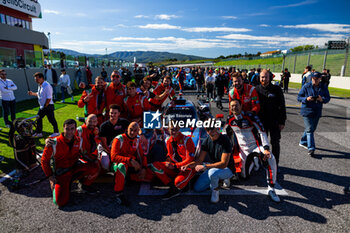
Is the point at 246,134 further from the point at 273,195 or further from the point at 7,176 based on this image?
the point at 7,176

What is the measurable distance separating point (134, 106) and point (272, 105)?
318 centimetres

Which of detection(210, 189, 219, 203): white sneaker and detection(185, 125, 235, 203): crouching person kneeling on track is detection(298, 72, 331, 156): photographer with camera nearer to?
detection(185, 125, 235, 203): crouching person kneeling on track

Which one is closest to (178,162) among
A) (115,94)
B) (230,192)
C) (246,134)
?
(230,192)

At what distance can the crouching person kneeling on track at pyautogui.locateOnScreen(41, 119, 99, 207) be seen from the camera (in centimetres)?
369

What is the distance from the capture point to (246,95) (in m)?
4.57

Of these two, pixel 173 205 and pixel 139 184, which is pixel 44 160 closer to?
pixel 139 184

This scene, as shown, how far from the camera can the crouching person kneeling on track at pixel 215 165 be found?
3791 millimetres

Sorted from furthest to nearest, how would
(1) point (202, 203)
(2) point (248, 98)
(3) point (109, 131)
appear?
(3) point (109, 131), (2) point (248, 98), (1) point (202, 203)

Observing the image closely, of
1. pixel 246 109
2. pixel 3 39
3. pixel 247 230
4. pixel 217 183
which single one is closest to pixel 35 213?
pixel 217 183

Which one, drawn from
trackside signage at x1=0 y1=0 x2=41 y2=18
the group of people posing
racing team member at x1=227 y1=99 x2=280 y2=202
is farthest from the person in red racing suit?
trackside signage at x1=0 y1=0 x2=41 y2=18

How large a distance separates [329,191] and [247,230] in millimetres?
2104

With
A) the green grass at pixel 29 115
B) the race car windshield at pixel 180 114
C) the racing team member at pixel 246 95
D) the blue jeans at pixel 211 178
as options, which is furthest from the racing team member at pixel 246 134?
the green grass at pixel 29 115

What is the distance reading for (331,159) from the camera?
554 cm

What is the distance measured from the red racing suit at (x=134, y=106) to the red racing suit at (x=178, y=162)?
1.64 m
